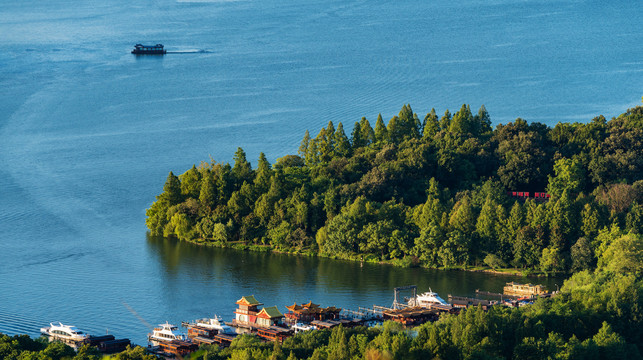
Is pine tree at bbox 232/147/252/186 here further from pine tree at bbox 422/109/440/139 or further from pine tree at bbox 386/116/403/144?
pine tree at bbox 422/109/440/139

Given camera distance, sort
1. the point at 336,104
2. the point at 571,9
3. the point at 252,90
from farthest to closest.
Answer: the point at 571,9
the point at 252,90
the point at 336,104

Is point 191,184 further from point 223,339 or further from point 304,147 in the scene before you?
point 223,339

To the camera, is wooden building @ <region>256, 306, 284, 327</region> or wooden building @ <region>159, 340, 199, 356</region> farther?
wooden building @ <region>256, 306, 284, 327</region>

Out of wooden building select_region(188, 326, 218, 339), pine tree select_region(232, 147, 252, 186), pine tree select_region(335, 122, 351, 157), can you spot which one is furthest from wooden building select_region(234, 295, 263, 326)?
pine tree select_region(335, 122, 351, 157)

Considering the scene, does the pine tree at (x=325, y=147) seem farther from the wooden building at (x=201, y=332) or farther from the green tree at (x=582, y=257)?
the wooden building at (x=201, y=332)

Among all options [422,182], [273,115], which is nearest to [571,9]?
[273,115]

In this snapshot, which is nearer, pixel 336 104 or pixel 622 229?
pixel 622 229

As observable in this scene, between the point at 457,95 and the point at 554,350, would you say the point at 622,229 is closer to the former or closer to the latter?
the point at 554,350
